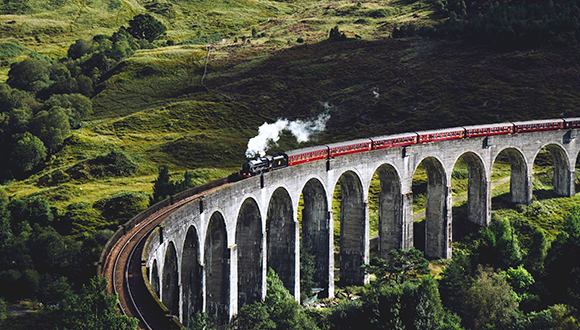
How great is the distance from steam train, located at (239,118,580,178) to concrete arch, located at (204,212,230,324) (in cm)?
617

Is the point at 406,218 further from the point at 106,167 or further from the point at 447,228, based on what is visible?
the point at 106,167

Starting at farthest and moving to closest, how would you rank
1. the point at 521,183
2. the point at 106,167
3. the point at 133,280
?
the point at 106,167 < the point at 521,183 < the point at 133,280

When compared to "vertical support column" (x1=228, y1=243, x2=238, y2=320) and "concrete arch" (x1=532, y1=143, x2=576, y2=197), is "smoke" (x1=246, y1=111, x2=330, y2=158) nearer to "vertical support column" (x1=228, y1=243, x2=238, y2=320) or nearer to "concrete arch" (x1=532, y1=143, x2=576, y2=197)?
"concrete arch" (x1=532, y1=143, x2=576, y2=197)

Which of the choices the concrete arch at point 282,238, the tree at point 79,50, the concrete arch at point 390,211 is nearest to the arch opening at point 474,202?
the concrete arch at point 390,211

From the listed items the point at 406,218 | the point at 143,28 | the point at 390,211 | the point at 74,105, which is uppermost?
the point at 143,28

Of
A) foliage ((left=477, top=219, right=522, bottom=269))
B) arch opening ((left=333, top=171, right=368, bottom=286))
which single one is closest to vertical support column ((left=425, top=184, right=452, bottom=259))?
foliage ((left=477, top=219, right=522, bottom=269))

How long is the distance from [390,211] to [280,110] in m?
56.1

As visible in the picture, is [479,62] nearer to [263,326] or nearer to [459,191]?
[459,191]

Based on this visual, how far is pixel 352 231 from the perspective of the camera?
66938 mm

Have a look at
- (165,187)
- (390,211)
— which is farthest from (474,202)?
(165,187)

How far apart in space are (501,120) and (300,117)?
3668 centimetres

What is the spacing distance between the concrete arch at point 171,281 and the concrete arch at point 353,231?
2551 centimetres

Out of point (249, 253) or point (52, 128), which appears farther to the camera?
point (52, 128)

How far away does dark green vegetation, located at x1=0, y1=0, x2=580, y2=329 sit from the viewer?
197 feet
